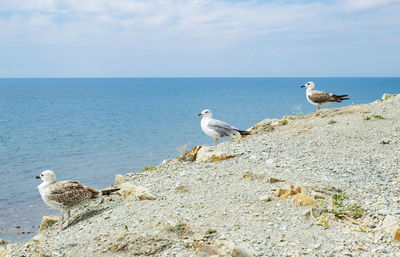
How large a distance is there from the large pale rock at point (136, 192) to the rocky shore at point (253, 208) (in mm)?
31

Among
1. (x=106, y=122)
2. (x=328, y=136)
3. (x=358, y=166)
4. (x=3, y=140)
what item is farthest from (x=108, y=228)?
(x=106, y=122)

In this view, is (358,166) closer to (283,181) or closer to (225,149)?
(283,181)

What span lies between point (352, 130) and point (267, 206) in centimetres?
726

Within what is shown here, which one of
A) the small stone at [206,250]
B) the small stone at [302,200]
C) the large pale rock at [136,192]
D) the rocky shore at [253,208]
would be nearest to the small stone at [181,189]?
the rocky shore at [253,208]

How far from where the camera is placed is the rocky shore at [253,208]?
6.12 m

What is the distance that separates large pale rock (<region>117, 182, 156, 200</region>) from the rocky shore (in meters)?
0.03

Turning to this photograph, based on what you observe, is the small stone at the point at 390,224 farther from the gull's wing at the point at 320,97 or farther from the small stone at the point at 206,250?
the gull's wing at the point at 320,97

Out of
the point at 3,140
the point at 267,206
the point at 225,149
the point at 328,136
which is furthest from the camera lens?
the point at 3,140

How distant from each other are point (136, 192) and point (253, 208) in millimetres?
2951

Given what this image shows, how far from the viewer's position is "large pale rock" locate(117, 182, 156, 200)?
875 cm

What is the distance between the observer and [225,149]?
37.8ft

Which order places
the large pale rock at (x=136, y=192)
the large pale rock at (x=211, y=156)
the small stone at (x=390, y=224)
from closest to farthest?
1. the small stone at (x=390, y=224)
2. the large pale rock at (x=136, y=192)
3. the large pale rock at (x=211, y=156)

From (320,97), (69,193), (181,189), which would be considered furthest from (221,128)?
(320,97)

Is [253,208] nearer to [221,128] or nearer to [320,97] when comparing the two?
[221,128]
